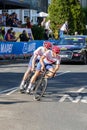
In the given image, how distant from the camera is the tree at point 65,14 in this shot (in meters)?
39.4

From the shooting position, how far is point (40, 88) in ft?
41.8

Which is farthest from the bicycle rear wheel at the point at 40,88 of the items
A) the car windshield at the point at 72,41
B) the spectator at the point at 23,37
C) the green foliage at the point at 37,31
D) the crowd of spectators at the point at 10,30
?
the green foliage at the point at 37,31

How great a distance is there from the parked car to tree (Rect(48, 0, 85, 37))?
1202 cm

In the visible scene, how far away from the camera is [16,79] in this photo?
56.9 feet

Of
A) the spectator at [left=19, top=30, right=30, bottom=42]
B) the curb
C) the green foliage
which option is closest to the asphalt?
the curb

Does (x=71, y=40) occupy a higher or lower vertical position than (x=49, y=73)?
lower

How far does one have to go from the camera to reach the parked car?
2534cm

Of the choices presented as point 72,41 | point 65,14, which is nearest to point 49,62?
point 72,41

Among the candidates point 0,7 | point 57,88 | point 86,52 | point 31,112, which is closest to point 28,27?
point 0,7

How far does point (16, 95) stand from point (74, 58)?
12.4m

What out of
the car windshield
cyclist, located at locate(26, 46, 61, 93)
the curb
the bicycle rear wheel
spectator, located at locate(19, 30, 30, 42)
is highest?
cyclist, located at locate(26, 46, 61, 93)

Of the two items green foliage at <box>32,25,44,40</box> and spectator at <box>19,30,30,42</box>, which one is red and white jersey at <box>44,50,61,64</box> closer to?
spectator at <box>19,30,30,42</box>

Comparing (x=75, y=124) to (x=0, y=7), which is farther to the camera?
(x=0, y=7)

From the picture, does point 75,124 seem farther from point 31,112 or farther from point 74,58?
point 74,58
